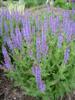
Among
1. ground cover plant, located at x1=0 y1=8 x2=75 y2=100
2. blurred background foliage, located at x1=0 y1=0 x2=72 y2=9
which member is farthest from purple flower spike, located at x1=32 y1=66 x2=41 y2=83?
blurred background foliage, located at x1=0 y1=0 x2=72 y2=9

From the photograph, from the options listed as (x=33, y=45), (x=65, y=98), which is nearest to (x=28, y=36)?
(x=33, y=45)

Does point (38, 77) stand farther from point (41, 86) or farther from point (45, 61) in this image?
point (45, 61)

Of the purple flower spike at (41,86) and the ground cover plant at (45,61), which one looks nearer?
the purple flower spike at (41,86)

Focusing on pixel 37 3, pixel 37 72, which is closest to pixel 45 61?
pixel 37 72

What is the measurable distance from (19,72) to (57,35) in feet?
2.02

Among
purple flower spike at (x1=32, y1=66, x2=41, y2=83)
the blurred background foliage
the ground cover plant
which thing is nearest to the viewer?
purple flower spike at (x1=32, y1=66, x2=41, y2=83)

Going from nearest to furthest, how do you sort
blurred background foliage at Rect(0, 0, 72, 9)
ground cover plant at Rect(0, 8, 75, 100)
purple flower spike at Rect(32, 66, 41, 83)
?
purple flower spike at Rect(32, 66, 41, 83), ground cover plant at Rect(0, 8, 75, 100), blurred background foliage at Rect(0, 0, 72, 9)

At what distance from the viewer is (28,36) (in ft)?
9.32

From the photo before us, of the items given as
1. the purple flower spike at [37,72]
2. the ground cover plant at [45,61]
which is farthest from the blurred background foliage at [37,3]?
the purple flower spike at [37,72]

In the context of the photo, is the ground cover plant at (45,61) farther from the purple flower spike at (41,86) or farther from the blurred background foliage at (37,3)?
the blurred background foliage at (37,3)

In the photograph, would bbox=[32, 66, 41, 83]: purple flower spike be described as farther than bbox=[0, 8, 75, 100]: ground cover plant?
No

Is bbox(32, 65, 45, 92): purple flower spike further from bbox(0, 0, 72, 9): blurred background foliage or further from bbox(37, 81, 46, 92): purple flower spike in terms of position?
bbox(0, 0, 72, 9): blurred background foliage

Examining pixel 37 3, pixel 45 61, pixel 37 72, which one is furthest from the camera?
pixel 37 3

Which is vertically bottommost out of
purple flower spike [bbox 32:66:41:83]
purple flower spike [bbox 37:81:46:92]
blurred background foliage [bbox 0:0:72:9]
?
blurred background foliage [bbox 0:0:72:9]
